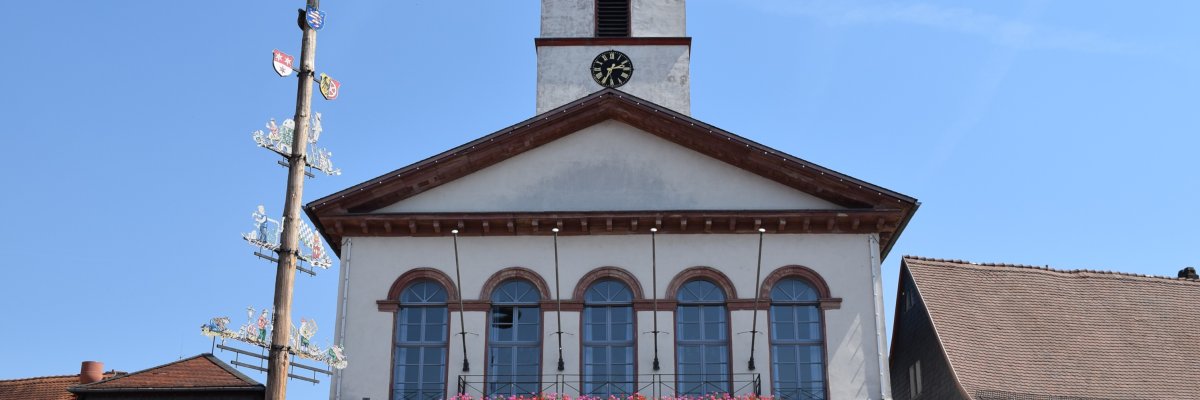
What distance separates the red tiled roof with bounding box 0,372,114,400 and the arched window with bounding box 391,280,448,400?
8.52 metres

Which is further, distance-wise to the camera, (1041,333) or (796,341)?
(1041,333)

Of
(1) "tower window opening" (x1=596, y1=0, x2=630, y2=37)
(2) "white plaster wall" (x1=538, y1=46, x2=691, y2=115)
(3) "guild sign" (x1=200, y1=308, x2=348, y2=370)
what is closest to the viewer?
(3) "guild sign" (x1=200, y1=308, x2=348, y2=370)

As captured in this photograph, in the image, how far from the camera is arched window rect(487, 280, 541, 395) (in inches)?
1108

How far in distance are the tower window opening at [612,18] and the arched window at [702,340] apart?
1131 centimetres

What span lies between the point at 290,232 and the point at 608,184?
33.0 feet

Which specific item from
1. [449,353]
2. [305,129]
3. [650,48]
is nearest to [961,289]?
[650,48]

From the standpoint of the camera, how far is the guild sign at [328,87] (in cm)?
2192

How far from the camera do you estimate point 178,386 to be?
28.9m

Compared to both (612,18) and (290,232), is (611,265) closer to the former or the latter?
(290,232)

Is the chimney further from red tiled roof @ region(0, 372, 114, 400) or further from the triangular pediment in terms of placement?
the triangular pediment

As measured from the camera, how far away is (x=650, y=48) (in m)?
38.2

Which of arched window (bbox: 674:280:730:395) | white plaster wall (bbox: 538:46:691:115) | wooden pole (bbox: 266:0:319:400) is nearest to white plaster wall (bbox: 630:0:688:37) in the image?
white plaster wall (bbox: 538:46:691:115)

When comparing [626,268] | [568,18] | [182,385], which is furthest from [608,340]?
[568,18]

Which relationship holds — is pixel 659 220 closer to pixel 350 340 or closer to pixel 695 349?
pixel 695 349
